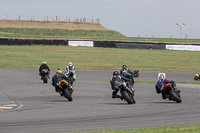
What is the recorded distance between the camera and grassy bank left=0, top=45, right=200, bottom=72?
47500mm

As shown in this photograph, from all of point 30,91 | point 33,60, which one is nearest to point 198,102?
point 30,91

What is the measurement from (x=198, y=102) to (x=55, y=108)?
620 centimetres

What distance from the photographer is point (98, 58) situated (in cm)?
5559

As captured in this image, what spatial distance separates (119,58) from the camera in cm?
5578

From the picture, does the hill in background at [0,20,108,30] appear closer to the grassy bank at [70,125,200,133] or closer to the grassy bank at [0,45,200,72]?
the grassy bank at [0,45,200,72]

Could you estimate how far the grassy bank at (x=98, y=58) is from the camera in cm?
4750

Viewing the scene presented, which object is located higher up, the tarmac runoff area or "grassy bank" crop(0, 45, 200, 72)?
"grassy bank" crop(0, 45, 200, 72)

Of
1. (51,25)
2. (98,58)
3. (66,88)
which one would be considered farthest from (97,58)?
(51,25)

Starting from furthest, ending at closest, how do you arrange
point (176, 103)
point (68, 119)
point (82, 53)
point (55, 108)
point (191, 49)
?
1. point (191, 49)
2. point (82, 53)
3. point (176, 103)
4. point (55, 108)
5. point (68, 119)

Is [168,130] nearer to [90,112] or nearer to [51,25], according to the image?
[90,112]

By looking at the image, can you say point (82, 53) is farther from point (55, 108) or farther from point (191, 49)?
point (55, 108)

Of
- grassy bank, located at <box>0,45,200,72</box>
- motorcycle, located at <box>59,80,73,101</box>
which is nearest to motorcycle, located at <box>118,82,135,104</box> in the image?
motorcycle, located at <box>59,80,73,101</box>

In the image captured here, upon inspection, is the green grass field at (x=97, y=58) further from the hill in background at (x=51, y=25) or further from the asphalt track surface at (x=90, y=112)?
the hill in background at (x=51, y=25)

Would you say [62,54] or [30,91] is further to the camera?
[62,54]
